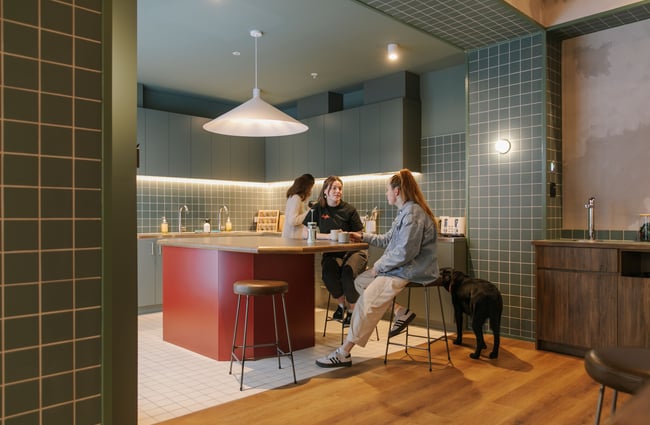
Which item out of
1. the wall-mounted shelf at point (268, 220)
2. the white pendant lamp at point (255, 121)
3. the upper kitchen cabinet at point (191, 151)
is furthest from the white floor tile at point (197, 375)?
the wall-mounted shelf at point (268, 220)

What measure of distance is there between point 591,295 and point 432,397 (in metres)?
1.64

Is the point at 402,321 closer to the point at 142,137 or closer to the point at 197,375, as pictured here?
the point at 197,375

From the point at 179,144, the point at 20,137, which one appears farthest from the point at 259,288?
the point at 179,144

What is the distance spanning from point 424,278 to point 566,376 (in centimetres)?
114

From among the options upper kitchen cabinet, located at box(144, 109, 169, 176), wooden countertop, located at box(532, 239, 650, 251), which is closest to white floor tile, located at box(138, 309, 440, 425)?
wooden countertop, located at box(532, 239, 650, 251)

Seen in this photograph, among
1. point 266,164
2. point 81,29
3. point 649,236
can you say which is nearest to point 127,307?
point 81,29

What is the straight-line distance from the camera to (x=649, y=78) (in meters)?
3.90

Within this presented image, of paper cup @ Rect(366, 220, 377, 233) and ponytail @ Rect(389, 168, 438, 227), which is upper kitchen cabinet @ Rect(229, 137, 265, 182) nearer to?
paper cup @ Rect(366, 220, 377, 233)

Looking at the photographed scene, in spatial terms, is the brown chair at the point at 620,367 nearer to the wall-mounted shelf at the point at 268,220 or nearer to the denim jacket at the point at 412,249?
the denim jacket at the point at 412,249

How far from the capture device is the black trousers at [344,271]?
4.07m

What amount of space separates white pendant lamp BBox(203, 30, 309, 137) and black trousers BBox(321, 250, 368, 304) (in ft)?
3.73

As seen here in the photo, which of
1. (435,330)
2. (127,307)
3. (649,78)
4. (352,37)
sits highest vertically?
(352,37)

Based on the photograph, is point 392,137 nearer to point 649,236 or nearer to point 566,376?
point 649,236

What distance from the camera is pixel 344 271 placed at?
4113mm
